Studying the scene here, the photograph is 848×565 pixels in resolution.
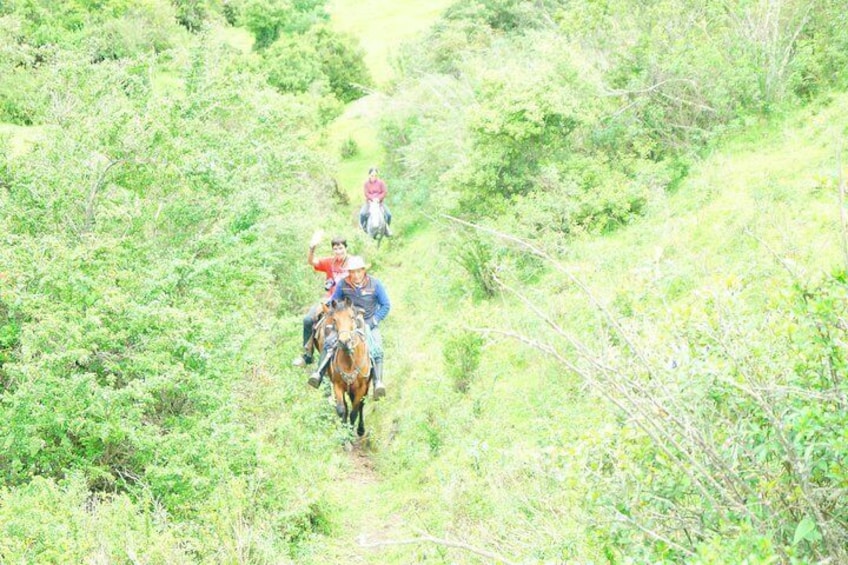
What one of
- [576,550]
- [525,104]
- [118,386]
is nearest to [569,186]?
[525,104]

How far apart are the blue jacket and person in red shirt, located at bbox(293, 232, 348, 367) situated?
0.73ft

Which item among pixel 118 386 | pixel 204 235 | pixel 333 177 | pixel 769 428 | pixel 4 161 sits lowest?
pixel 333 177

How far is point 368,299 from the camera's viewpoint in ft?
36.9

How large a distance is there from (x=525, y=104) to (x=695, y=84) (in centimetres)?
284

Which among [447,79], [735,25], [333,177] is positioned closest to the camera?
[735,25]

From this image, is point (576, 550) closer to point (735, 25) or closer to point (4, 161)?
point (4, 161)

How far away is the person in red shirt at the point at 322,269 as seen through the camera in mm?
11711

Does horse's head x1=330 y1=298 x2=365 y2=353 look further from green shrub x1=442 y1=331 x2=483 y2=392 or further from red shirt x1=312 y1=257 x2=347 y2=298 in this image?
red shirt x1=312 y1=257 x2=347 y2=298

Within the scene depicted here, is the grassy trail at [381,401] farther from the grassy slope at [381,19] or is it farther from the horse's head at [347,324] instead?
the grassy slope at [381,19]

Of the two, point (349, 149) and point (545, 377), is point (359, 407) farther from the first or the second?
point (349, 149)

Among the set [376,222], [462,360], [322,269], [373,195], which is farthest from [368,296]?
[373,195]

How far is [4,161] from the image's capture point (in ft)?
31.2

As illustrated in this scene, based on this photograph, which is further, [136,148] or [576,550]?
[136,148]

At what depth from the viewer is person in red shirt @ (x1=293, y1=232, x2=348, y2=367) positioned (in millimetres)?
11711
